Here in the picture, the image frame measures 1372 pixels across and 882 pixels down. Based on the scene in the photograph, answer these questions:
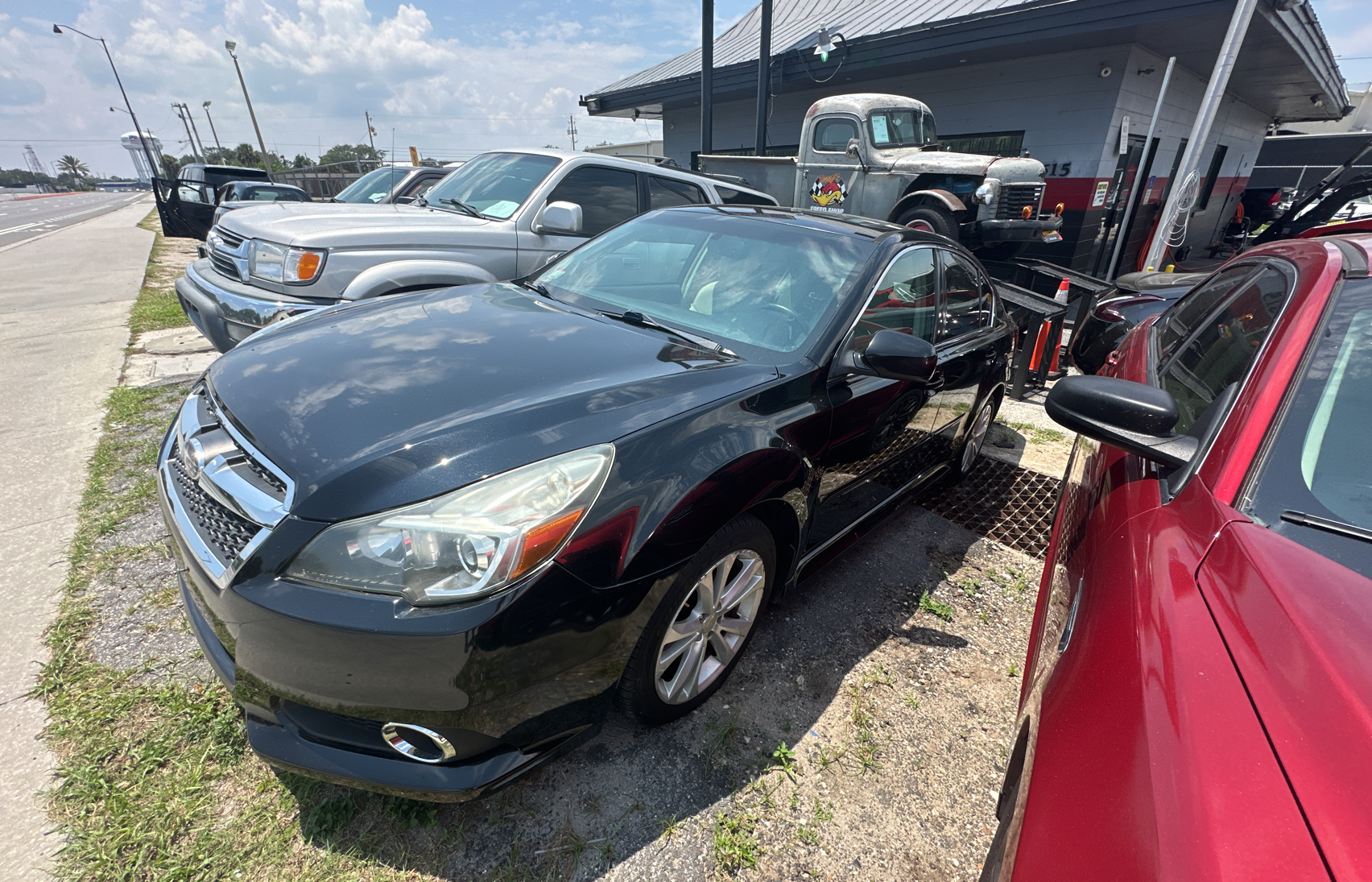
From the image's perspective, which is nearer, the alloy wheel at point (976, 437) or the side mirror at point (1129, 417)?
the side mirror at point (1129, 417)

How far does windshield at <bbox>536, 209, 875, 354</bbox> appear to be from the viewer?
239 cm

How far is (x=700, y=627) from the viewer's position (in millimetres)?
1963

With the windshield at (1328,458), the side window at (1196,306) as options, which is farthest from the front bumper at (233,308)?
the side window at (1196,306)

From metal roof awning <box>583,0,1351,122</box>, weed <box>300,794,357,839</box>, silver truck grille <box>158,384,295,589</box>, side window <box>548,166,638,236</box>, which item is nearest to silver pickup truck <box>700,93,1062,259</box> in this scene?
metal roof awning <box>583,0,1351,122</box>

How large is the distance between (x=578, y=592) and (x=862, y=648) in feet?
5.00

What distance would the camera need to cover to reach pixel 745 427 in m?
1.88

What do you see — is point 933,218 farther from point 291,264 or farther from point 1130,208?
point 291,264

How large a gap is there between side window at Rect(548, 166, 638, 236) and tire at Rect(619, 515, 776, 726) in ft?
11.7

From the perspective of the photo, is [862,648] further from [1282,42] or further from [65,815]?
[1282,42]

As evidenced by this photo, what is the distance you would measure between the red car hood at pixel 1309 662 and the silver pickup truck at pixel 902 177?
7.04 meters

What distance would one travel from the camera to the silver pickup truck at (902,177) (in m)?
7.71

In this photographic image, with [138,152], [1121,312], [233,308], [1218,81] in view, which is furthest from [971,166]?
[138,152]

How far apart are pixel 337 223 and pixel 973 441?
4.34 m

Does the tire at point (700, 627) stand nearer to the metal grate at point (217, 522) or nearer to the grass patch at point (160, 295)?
the metal grate at point (217, 522)
